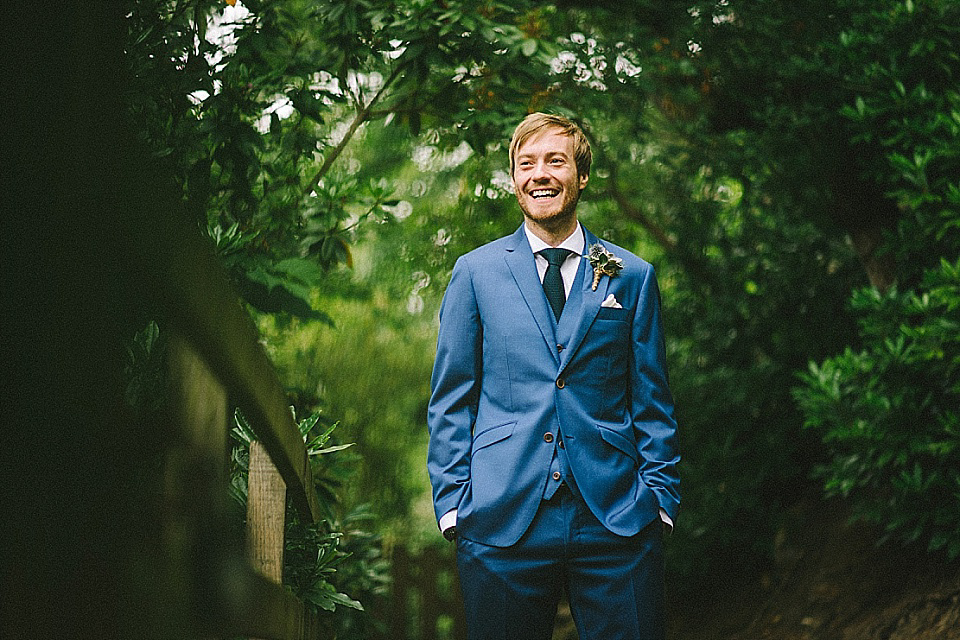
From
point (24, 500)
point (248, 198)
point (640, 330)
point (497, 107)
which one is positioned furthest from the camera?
point (497, 107)

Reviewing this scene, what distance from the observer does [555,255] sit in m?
2.79

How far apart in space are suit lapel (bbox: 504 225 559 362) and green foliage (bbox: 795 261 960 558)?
2.23 meters

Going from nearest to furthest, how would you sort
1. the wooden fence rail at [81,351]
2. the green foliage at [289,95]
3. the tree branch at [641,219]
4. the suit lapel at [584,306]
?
the wooden fence rail at [81,351]
the suit lapel at [584,306]
the green foliage at [289,95]
the tree branch at [641,219]

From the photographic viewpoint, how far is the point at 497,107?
4.36 meters

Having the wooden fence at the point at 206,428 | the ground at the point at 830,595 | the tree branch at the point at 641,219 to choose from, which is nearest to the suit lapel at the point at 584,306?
the wooden fence at the point at 206,428

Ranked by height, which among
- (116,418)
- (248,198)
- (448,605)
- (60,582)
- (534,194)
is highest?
(248,198)

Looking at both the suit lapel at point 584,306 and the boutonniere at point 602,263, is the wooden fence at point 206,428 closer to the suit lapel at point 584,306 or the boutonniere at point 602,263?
the suit lapel at point 584,306

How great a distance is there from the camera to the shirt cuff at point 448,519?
2566mm

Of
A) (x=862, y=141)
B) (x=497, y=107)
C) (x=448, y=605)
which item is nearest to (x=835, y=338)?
(x=862, y=141)

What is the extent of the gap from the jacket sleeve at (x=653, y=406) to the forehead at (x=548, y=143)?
16.8 inches

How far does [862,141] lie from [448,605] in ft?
17.2

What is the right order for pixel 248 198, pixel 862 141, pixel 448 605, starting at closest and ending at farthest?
pixel 248 198
pixel 862 141
pixel 448 605

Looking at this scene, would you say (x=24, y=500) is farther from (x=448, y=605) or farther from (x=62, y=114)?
(x=448, y=605)

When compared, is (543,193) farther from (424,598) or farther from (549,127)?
(424,598)
